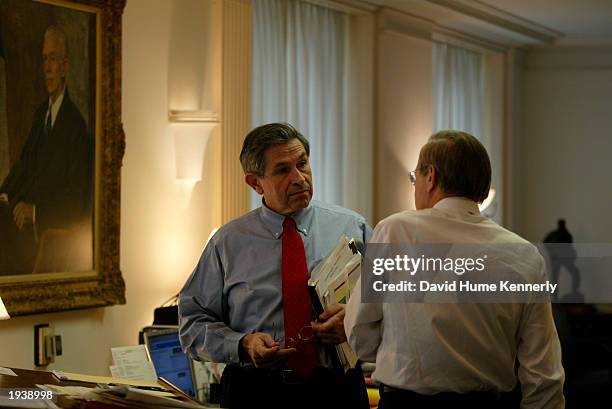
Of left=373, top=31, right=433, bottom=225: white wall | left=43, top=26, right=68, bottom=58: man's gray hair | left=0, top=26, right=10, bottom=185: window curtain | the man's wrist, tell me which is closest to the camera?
the man's wrist

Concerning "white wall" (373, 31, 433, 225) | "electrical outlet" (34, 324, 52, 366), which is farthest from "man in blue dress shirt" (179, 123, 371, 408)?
"white wall" (373, 31, 433, 225)

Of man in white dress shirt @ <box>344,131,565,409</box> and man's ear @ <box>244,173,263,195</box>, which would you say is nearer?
man in white dress shirt @ <box>344,131,565,409</box>

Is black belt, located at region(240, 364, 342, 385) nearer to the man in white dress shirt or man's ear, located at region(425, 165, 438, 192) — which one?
the man in white dress shirt

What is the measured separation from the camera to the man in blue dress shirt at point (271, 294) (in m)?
2.76

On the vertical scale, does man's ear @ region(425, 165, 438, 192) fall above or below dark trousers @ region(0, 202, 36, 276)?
above

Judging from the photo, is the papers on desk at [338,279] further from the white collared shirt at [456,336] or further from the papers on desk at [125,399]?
the papers on desk at [125,399]

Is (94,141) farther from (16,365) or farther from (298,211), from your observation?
(298,211)

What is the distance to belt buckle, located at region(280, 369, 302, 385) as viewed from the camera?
275 centimetres

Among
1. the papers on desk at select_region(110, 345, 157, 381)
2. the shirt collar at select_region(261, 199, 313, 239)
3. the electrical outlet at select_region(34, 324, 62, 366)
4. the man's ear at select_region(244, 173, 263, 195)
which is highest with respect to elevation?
the man's ear at select_region(244, 173, 263, 195)

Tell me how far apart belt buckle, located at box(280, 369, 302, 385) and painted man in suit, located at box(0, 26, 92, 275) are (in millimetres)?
1561

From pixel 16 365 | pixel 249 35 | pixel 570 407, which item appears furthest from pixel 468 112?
pixel 16 365

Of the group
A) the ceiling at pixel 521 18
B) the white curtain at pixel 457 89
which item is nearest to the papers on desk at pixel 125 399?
the ceiling at pixel 521 18

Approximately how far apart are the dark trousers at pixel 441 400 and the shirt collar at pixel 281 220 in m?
0.69

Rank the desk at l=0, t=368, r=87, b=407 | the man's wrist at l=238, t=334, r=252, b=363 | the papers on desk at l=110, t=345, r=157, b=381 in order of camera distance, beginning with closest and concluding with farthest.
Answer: the desk at l=0, t=368, r=87, b=407
the man's wrist at l=238, t=334, r=252, b=363
the papers on desk at l=110, t=345, r=157, b=381
